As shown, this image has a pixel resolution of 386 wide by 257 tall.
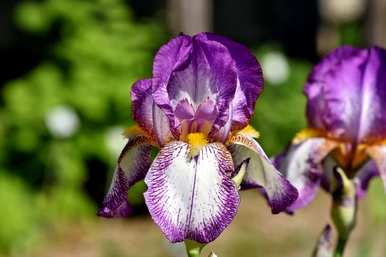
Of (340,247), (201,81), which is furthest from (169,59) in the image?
(340,247)

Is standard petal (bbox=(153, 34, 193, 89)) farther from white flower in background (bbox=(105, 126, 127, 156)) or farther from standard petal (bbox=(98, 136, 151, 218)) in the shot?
white flower in background (bbox=(105, 126, 127, 156))

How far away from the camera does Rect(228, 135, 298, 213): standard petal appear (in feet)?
4.30

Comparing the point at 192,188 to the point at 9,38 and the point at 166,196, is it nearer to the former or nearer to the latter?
the point at 166,196

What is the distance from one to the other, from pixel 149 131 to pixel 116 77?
484 cm

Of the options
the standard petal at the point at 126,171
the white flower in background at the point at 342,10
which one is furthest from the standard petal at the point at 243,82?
the white flower in background at the point at 342,10

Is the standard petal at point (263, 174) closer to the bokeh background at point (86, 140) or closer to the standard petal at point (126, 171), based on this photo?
the standard petal at point (126, 171)

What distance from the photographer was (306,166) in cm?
157

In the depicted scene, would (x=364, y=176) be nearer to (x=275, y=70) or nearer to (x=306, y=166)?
(x=306, y=166)

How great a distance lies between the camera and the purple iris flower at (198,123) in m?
1.27

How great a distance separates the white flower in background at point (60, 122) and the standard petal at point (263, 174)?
4.48 metres

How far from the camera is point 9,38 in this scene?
7.42 m

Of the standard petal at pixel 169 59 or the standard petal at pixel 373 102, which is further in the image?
the standard petal at pixel 373 102

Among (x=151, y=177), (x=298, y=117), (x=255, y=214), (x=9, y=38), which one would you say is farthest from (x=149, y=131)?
(x=9, y=38)

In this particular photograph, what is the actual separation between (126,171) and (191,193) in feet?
0.48
